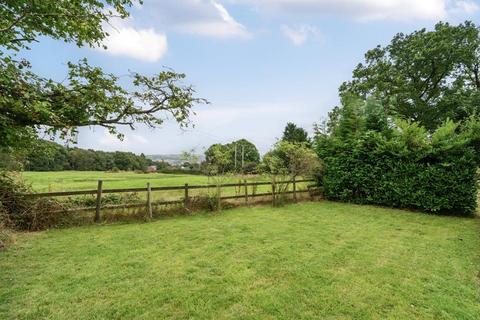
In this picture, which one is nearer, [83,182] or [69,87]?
[69,87]

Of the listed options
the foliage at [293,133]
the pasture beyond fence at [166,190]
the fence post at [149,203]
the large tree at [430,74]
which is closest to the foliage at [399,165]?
the pasture beyond fence at [166,190]

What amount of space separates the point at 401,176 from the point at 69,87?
10.4 meters

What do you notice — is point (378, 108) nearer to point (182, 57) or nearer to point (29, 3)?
point (182, 57)

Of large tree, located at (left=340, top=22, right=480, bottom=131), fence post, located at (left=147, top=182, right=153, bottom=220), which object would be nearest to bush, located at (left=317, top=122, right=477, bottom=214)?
large tree, located at (left=340, top=22, right=480, bottom=131)

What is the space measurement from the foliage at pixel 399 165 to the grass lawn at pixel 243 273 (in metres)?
2.58

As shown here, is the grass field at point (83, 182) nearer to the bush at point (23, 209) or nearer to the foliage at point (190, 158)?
the foliage at point (190, 158)

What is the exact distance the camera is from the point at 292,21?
910 cm

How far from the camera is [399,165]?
9922 mm

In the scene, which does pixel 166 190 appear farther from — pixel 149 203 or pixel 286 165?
pixel 286 165

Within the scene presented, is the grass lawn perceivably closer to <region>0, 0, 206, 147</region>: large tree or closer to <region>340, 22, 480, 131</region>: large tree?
<region>0, 0, 206, 147</region>: large tree

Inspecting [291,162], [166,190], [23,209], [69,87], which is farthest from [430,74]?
[23,209]

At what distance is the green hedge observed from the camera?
8.77 metres

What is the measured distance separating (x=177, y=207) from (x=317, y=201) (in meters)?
6.02

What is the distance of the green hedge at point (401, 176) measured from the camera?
28.8 feet
